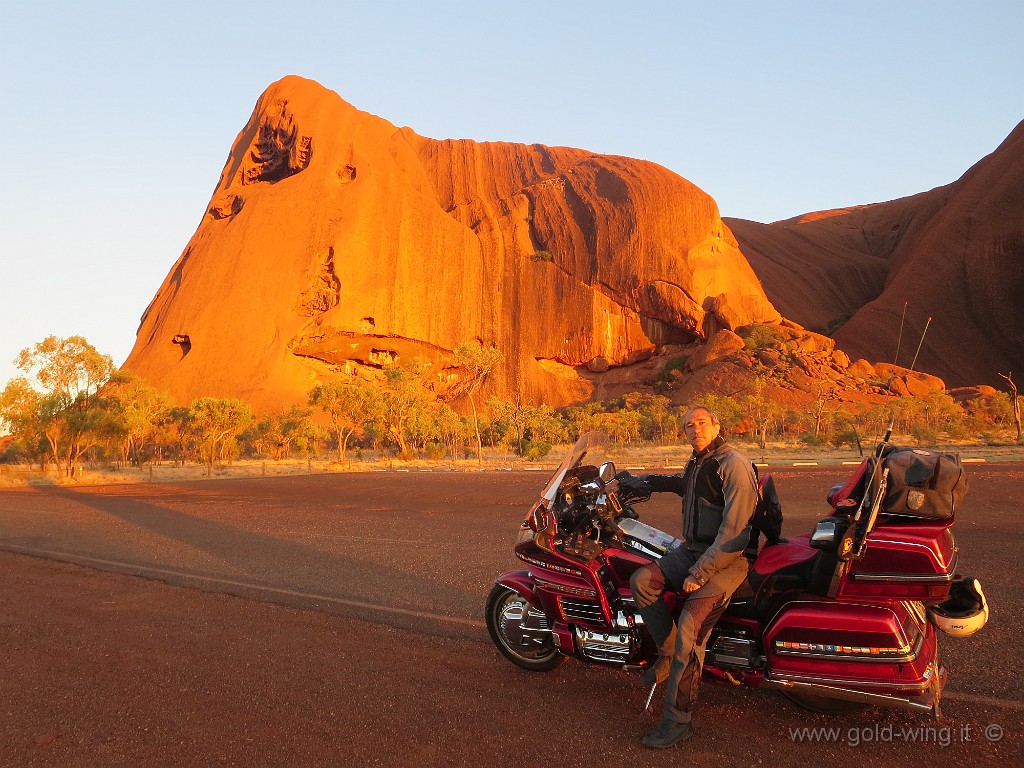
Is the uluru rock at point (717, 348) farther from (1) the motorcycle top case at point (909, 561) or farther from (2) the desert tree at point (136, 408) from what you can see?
(1) the motorcycle top case at point (909, 561)

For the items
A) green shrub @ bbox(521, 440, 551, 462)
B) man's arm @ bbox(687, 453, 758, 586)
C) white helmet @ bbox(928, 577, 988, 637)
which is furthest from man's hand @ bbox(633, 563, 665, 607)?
green shrub @ bbox(521, 440, 551, 462)

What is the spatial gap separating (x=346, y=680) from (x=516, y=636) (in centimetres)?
112

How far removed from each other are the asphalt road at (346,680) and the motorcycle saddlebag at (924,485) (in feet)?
3.79

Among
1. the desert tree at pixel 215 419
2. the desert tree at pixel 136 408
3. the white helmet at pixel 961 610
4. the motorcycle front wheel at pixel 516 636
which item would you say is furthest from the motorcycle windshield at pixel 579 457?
the desert tree at pixel 215 419

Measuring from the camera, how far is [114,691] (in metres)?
4.60

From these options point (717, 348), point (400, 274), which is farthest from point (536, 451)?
point (400, 274)

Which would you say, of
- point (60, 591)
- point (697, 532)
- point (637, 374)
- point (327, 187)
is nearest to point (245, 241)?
point (327, 187)

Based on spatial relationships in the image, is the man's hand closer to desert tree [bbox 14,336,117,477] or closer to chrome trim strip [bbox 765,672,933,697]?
chrome trim strip [bbox 765,672,933,697]

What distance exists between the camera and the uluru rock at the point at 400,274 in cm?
6681

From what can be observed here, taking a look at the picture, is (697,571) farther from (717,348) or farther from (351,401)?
(717,348)

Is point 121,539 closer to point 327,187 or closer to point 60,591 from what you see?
point 60,591

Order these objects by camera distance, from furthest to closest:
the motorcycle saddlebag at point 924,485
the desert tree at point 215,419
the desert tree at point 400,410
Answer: the desert tree at point 400,410 → the desert tree at point 215,419 → the motorcycle saddlebag at point 924,485

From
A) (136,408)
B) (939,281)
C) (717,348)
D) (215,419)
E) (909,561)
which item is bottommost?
(909,561)
